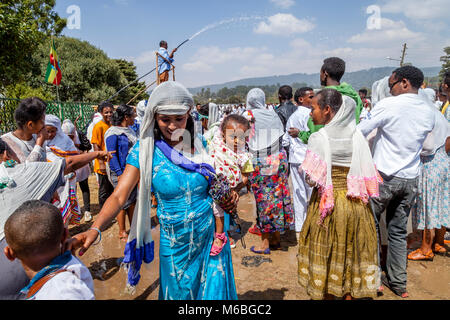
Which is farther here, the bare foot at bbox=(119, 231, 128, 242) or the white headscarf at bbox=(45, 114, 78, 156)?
the bare foot at bbox=(119, 231, 128, 242)

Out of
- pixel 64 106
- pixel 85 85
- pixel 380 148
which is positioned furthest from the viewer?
pixel 85 85

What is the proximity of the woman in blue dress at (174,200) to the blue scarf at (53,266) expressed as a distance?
1.21ft

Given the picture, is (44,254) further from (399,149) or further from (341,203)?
(399,149)

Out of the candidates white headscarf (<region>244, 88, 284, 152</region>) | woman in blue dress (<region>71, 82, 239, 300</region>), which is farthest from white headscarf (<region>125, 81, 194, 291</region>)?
white headscarf (<region>244, 88, 284, 152</region>)

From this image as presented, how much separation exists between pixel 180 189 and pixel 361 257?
1756 mm

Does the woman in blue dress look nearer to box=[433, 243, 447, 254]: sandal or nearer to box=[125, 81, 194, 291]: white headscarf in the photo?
box=[125, 81, 194, 291]: white headscarf

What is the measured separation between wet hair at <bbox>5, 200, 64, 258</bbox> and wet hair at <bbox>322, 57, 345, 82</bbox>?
2.88m

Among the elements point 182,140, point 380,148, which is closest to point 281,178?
point 380,148

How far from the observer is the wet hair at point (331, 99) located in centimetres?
236

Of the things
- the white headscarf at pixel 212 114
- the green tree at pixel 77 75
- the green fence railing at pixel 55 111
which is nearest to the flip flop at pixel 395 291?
the white headscarf at pixel 212 114

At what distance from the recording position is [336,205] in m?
2.40

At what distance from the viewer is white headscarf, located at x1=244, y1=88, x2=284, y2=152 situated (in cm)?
366

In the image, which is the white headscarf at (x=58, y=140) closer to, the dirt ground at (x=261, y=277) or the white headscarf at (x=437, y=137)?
the dirt ground at (x=261, y=277)
